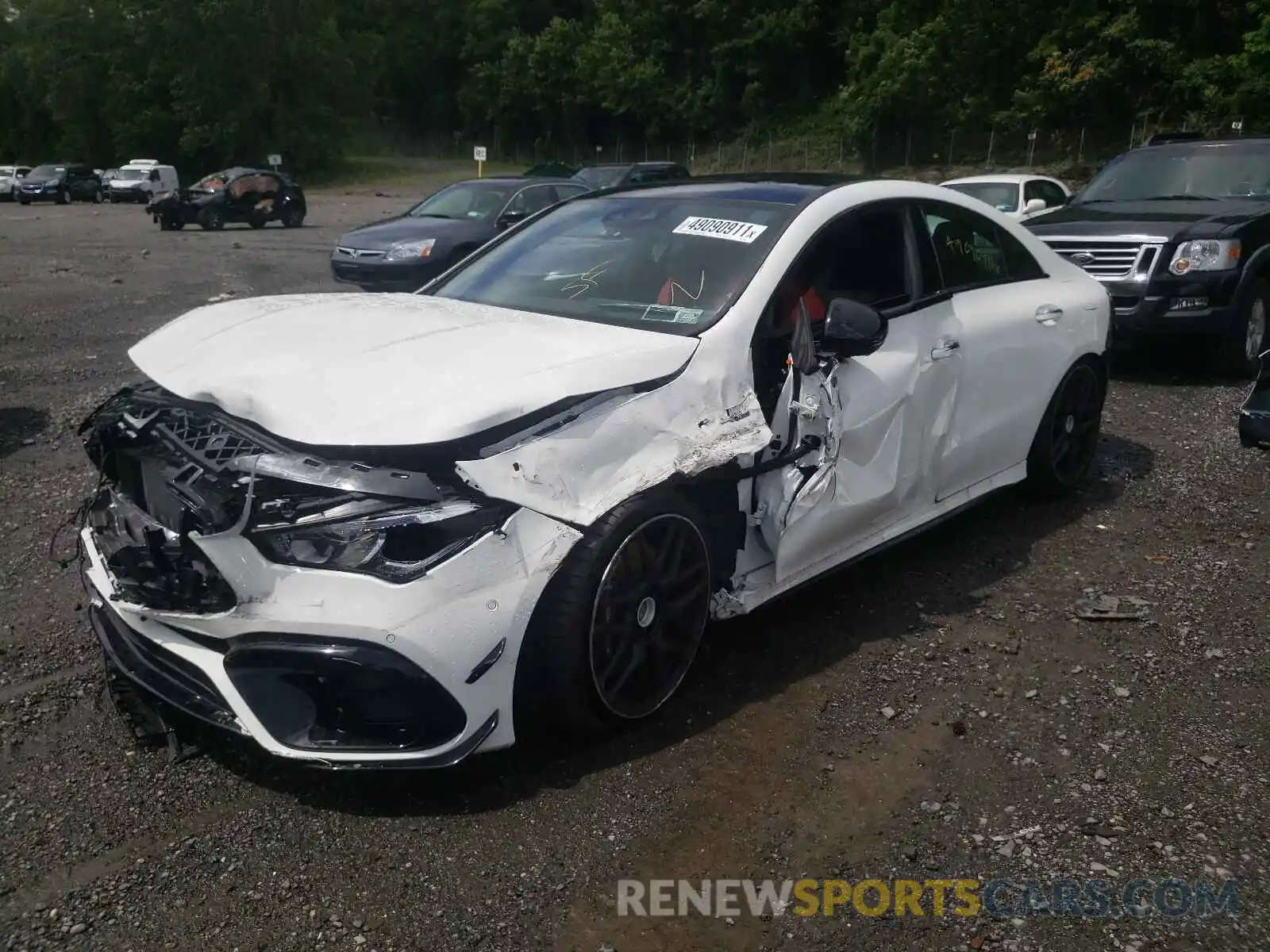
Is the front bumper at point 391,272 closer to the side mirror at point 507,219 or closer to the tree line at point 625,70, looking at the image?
the side mirror at point 507,219

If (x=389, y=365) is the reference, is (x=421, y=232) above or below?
below

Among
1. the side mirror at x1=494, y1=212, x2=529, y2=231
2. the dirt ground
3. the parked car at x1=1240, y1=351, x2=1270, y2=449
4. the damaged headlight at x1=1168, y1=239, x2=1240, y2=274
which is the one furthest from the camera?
the side mirror at x1=494, y1=212, x2=529, y2=231

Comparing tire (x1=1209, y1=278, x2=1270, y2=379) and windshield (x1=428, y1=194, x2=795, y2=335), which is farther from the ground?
windshield (x1=428, y1=194, x2=795, y2=335)

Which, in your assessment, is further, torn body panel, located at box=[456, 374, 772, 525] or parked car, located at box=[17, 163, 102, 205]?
parked car, located at box=[17, 163, 102, 205]

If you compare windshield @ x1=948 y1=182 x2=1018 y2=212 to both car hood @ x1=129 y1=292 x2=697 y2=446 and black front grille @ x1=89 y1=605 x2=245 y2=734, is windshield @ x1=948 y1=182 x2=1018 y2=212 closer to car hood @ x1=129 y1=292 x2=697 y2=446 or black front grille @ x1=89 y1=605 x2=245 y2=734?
car hood @ x1=129 y1=292 x2=697 y2=446

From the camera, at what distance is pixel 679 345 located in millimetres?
3543

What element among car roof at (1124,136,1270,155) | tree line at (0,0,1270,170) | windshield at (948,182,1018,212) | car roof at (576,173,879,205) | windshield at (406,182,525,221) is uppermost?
tree line at (0,0,1270,170)

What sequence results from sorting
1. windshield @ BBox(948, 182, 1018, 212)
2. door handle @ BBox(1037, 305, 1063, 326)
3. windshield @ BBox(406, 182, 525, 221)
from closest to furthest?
door handle @ BBox(1037, 305, 1063, 326) → windshield @ BBox(948, 182, 1018, 212) → windshield @ BBox(406, 182, 525, 221)

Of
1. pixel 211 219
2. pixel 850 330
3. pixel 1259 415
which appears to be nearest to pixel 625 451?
pixel 850 330

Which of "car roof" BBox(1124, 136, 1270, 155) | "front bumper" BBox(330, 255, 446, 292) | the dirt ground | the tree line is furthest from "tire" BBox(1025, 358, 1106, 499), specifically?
the tree line

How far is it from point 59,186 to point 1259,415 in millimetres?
45988

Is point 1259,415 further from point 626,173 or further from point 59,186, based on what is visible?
point 59,186

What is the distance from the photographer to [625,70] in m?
56.5

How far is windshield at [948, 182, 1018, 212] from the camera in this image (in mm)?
13711
